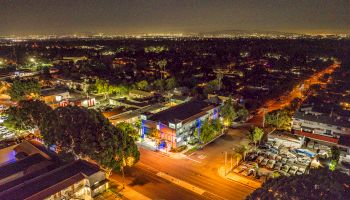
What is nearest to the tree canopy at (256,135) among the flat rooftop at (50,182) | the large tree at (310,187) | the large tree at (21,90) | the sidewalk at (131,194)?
the large tree at (310,187)

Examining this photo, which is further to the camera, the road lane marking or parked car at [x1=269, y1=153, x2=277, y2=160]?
parked car at [x1=269, y1=153, x2=277, y2=160]

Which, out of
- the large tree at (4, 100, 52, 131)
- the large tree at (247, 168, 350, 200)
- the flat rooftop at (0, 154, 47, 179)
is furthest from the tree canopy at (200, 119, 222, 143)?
the large tree at (4, 100, 52, 131)

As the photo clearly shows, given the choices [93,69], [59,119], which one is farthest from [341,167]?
[93,69]

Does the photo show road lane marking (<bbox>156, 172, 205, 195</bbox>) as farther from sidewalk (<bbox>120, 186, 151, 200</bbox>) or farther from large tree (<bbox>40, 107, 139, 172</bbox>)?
sidewalk (<bbox>120, 186, 151, 200</bbox>)

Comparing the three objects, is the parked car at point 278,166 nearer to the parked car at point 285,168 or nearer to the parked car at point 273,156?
the parked car at point 285,168

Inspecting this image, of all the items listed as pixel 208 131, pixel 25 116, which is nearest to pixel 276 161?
pixel 208 131

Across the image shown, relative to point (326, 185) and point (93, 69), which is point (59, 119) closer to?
point (326, 185)
